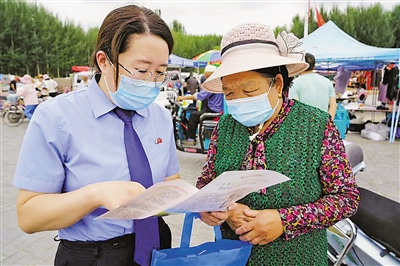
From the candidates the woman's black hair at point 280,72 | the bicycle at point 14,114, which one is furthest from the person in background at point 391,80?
the bicycle at point 14,114

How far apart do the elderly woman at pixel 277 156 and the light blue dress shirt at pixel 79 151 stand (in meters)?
0.35

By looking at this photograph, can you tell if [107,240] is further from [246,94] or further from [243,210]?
[246,94]

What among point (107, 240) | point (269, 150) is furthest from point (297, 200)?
point (107, 240)

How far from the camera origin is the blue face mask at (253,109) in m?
1.35

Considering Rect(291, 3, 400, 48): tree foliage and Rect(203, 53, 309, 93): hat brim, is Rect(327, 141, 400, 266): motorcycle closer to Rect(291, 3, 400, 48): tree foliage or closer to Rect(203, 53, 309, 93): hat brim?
Rect(203, 53, 309, 93): hat brim

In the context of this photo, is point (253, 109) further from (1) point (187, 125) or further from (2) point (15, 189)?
(1) point (187, 125)

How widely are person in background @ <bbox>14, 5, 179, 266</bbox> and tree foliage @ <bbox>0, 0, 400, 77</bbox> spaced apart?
79.3ft

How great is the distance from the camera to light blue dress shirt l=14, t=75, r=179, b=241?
1003 millimetres

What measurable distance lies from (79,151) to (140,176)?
0.72ft

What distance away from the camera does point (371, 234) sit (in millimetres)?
1992

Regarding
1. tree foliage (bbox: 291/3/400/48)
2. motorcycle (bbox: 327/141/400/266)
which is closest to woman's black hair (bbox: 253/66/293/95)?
motorcycle (bbox: 327/141/400/266)

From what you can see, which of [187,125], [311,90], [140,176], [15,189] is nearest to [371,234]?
[140,176]

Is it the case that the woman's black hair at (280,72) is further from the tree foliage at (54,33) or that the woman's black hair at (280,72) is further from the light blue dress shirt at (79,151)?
the tree foliage at (54,33)

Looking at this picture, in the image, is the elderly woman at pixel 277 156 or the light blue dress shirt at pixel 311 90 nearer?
the elderly woman at pixel 277 156
